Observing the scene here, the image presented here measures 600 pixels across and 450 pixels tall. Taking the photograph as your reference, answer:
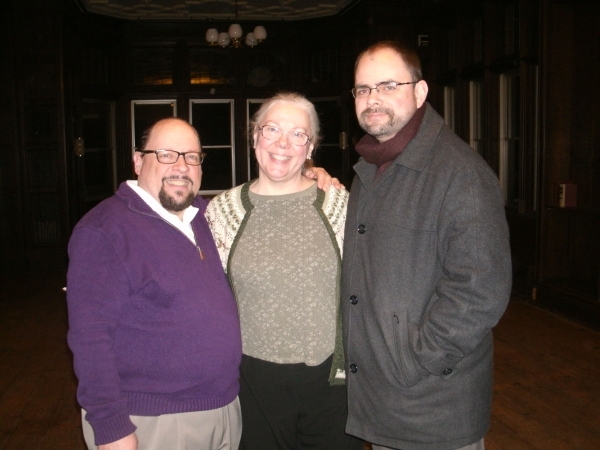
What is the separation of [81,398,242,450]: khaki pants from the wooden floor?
1609 mm

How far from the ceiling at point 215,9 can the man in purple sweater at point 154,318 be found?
6993 millimetres

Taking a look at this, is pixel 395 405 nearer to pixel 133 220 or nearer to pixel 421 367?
pixel 421 367

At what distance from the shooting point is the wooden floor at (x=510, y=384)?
315cm

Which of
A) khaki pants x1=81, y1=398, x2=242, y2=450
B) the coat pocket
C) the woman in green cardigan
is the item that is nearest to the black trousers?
the woman in green cardigan

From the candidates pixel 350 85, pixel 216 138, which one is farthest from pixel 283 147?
pixel 216 138

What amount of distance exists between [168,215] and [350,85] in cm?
744

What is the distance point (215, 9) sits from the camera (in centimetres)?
881

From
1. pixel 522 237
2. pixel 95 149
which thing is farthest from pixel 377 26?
pixel 95 149

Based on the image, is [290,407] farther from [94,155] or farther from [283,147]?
[94,155]

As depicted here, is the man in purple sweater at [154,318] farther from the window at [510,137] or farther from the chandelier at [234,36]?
the chandelier at [234,36]

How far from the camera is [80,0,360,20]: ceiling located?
8352 mm

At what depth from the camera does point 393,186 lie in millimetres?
1758

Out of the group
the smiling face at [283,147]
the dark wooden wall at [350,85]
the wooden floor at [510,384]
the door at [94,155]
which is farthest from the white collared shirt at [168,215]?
the door at [94,155]

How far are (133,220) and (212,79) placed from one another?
8.36 m
